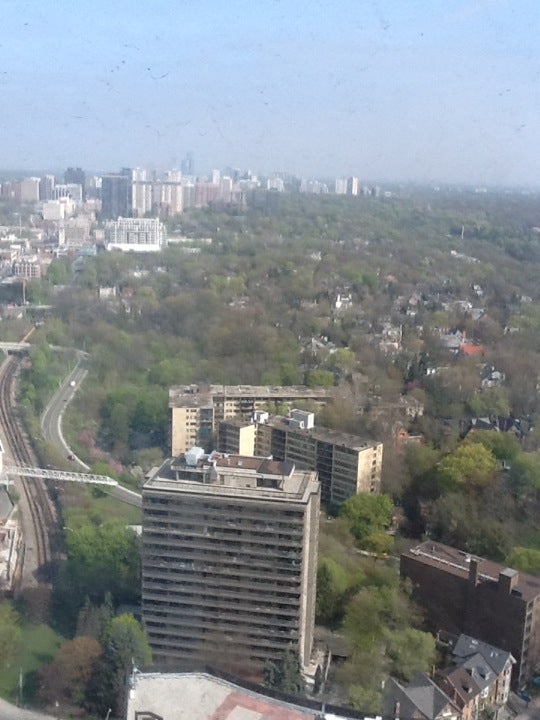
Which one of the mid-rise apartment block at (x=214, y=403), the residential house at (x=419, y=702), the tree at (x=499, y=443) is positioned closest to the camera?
the residential house at (x=419, y=702)

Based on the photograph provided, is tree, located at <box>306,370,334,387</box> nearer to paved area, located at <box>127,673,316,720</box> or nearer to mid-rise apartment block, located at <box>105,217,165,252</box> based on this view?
paved area, located at <box>127,673,316,720</box>

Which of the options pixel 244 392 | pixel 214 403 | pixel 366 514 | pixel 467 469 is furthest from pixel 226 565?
pixel 244 392

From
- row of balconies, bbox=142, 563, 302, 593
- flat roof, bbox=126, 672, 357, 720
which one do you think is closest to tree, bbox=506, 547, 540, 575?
row of balconies, bbox=142, 563, 302, 593

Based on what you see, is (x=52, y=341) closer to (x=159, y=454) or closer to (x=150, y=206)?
(x=159, y=454)

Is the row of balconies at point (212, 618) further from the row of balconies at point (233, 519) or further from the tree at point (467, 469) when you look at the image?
the tree at point (467, 469)

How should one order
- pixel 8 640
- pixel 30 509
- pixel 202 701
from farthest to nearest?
pixel 30 509
pixel 8 640
pixel 202 701

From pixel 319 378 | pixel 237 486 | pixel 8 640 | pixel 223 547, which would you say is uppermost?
pixel 237 486

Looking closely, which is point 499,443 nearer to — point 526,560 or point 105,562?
point 526,560

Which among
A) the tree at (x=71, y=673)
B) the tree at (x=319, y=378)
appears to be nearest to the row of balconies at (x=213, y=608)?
the tree at (x=71, y=673)

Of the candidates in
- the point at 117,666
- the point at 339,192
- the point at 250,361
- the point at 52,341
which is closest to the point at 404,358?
the point at 250,361

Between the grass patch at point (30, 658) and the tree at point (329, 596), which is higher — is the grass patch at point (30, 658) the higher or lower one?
the lower one
